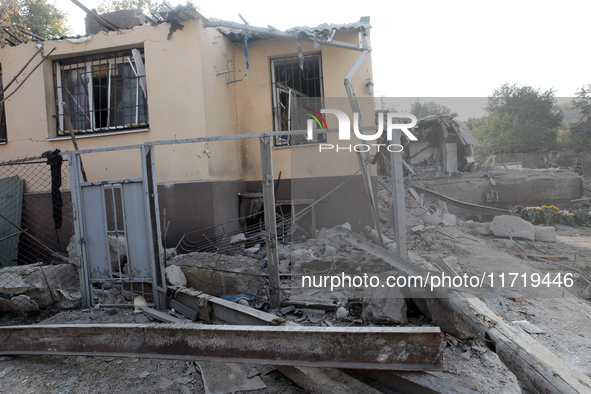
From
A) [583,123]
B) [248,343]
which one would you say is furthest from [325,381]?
[583,123]

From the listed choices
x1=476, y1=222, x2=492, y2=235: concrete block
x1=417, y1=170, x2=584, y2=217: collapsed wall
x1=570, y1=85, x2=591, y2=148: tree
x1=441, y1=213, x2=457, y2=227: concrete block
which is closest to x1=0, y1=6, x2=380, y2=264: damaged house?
x1=441, y1=213, x2=457, y2=227: concrete block

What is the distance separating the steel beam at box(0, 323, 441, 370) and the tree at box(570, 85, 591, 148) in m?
26.6

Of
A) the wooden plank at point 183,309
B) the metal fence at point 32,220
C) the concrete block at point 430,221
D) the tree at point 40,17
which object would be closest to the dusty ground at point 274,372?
the wooden plank at point 183,309

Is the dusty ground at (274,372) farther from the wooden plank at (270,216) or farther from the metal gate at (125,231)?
the wooden plank at (270,216)

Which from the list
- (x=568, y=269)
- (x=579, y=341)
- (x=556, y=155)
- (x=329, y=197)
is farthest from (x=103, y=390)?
(x=556, y=155)

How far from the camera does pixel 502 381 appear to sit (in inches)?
85.5

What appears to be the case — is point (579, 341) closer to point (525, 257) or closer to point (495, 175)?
point (525, 257)

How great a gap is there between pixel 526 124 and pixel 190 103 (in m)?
26.8

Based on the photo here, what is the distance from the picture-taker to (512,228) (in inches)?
253

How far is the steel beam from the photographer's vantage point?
204 cm

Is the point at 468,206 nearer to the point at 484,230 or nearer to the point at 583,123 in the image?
the point at 484,230

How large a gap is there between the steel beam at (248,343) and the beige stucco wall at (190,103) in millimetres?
3271

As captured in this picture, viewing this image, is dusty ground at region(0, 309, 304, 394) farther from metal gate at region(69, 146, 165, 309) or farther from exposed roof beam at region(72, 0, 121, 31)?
exposed roof beam at region(72, 0, 121, 31)

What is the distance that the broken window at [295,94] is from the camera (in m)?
6.86
